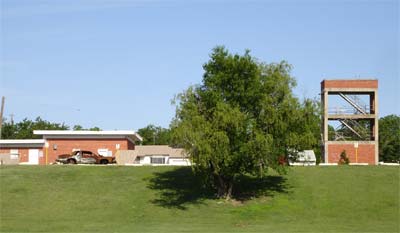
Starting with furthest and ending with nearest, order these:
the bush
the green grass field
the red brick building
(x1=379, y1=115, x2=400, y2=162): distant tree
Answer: (x1=379, y1=115, x2=400, y2=162): distant tree
the red brick building
the bush
the green grass field

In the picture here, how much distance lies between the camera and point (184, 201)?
37312 millimetres

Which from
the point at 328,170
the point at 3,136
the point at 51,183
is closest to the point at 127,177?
the point at 51,183

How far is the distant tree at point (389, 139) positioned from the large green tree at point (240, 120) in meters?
66.5

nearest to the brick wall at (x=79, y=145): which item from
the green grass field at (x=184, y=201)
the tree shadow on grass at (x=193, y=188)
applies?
the green grass field at (x=184, y=201)

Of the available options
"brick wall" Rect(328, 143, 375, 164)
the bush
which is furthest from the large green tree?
"brick wall" Rect(328, 143, 375, 164)

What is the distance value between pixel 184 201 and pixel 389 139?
75103 mm

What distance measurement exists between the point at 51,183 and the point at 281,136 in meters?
15.8

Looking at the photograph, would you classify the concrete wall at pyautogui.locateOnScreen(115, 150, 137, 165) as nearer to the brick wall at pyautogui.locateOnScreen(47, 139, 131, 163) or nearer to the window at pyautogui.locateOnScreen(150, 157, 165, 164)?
the brick wall at pyautogui.locateOnScreen(47, 139, 131, 163)

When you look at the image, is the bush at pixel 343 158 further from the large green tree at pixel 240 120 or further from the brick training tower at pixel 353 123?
the large green tree at pixel 240 120

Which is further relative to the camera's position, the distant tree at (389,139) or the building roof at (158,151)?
the distant tree at (389,139)

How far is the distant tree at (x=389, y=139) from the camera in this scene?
332 ft

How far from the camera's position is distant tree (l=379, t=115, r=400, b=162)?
332 ft

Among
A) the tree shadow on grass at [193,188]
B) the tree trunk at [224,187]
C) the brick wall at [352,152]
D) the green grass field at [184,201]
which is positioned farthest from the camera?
the brick wall at [352,152]

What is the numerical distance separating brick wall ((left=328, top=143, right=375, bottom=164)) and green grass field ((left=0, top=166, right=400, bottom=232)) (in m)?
16.5
